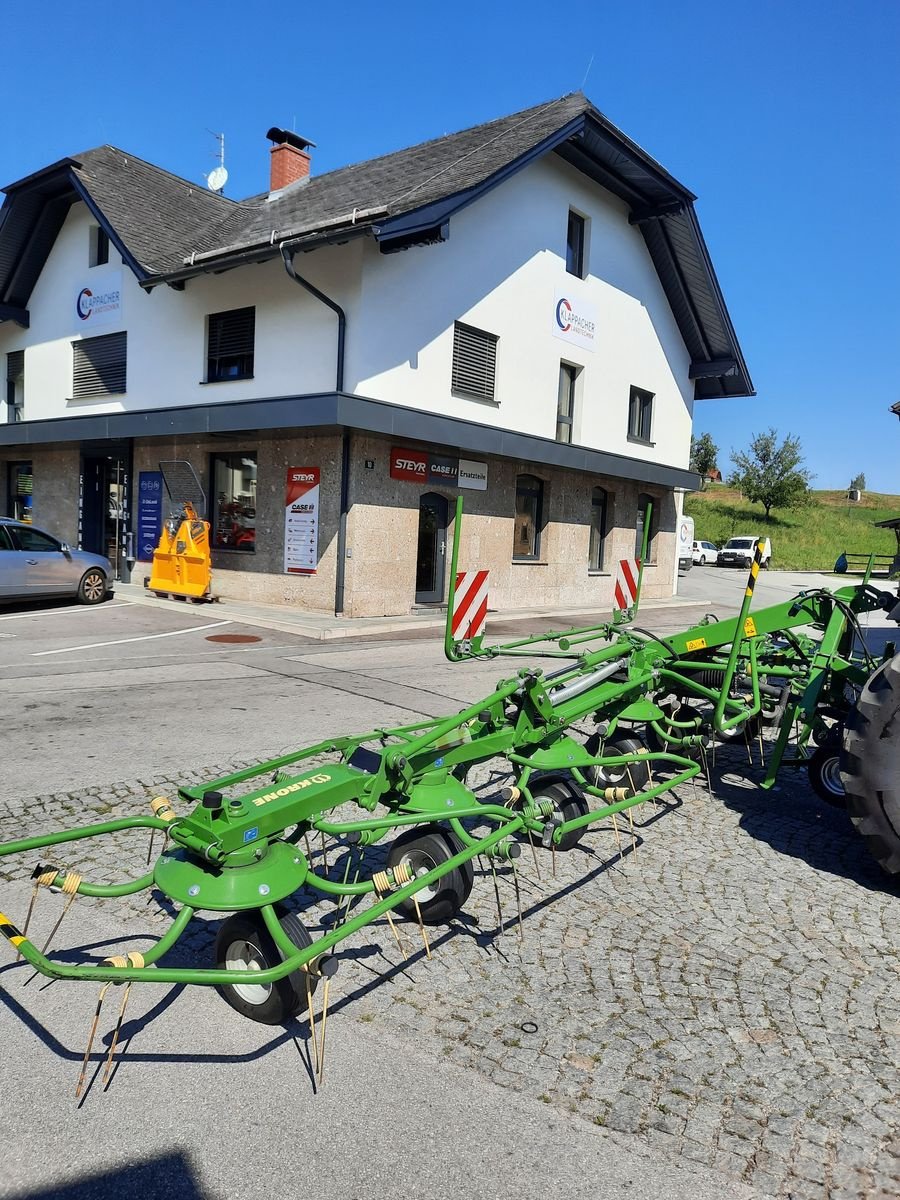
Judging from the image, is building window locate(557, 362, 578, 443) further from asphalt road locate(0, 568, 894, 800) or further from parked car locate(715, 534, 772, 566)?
parked car locate(715, 534, 772, 566)

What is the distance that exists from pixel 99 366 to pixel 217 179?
308 inches

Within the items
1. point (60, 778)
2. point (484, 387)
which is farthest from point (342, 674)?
point (484, 387)

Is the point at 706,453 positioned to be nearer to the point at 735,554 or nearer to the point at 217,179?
the point at 735,554

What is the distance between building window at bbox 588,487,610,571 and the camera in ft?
73.2

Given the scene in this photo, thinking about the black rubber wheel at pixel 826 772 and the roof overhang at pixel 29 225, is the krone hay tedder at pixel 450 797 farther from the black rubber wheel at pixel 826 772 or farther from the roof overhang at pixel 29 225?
the roof overhang at pixel 29 225

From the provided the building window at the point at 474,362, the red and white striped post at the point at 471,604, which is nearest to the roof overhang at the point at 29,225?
the building window at the point at 474,362

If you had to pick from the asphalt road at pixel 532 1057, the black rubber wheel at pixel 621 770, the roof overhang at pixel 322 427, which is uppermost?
the roof overhang at pixel 322 427

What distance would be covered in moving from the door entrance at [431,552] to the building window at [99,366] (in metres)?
8.09

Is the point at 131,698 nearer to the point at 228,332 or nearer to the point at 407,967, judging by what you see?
the point at 407,967

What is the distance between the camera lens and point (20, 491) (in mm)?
23203

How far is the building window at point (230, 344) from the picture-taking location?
16609 millimetres

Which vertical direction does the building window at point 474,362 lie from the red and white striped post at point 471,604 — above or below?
above

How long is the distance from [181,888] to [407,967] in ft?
3.66

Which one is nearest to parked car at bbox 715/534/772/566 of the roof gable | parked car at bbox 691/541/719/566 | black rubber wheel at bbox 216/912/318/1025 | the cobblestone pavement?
parked car at bbox 691/541/719/566
